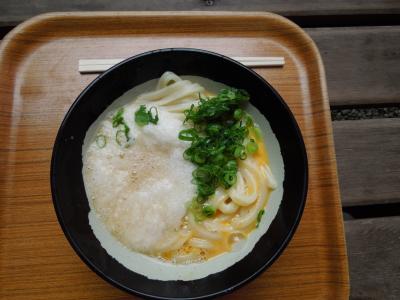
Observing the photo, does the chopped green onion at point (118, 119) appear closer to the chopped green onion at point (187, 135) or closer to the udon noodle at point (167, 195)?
the udon noodle at point (167, 195)

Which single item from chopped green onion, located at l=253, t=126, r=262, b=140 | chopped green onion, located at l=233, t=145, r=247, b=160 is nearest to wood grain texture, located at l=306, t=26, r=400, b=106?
chopped green onion, located at l=253, t=126, r=262, b=140

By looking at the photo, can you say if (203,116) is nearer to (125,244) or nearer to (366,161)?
(125,244)

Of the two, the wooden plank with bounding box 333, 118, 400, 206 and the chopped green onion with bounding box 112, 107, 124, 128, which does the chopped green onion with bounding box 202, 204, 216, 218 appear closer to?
the chopped green onion with bounding box 112, 107, 124, 128

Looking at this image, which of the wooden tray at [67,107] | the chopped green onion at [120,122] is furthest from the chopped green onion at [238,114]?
the chopped green onion at [120,122]

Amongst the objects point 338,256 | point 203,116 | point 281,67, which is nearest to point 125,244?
point 203,116

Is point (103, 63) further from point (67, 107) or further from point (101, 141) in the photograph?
point (101, 141)

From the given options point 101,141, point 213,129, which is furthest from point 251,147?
point 101,141
